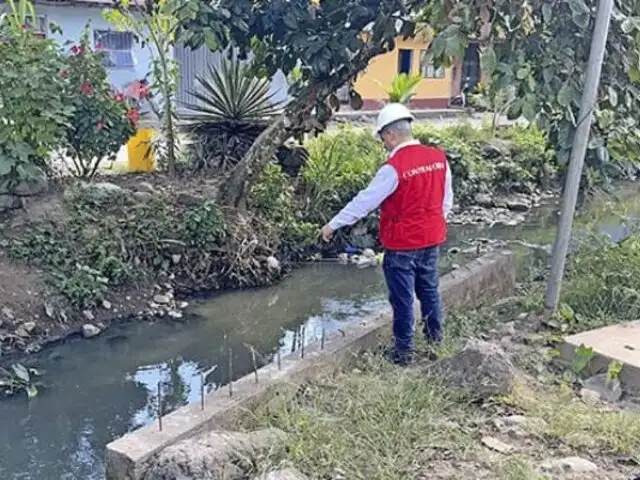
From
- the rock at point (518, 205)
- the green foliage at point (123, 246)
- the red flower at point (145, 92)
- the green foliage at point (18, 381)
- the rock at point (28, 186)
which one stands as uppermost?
the red flower at point (145, 92)

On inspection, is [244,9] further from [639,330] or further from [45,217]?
[639,330]

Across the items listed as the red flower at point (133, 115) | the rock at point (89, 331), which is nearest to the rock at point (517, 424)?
the rock at point (89, 331)

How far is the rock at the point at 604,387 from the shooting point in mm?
3505

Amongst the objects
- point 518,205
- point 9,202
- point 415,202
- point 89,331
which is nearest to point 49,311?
point 89,331

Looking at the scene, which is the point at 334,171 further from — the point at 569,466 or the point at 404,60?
the point at 404,60

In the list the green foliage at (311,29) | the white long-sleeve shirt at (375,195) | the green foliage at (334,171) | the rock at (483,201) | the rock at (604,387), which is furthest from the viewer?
the rock at (483,201)

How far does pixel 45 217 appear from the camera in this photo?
600cm

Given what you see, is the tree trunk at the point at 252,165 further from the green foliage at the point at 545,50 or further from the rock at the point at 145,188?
the green foliage at the point at 545,50

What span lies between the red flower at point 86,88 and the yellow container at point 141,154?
1464 millimetres

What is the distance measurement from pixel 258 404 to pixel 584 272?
2722 millimetres

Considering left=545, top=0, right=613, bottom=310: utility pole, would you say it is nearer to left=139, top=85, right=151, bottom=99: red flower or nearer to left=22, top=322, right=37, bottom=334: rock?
left=22, top=322, right=37, bottom=334: rock

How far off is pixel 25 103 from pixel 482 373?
13.4ft

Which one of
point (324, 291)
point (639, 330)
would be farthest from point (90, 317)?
point (639, 330)

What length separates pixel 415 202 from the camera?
12.6 ft
